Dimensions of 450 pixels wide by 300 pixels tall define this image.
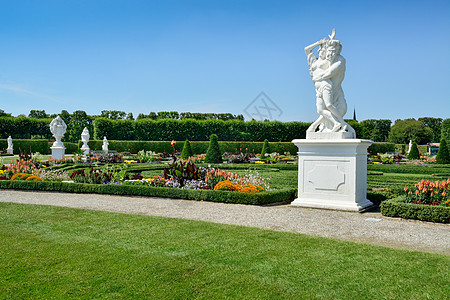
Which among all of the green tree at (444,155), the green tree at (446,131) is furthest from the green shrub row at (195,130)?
the green tree at (444,155)

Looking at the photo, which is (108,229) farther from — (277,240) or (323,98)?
(323,98)

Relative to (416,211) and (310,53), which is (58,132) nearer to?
(310,53)

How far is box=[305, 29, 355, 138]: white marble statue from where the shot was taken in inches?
274

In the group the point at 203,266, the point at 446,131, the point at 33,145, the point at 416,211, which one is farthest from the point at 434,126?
the point at 203,266

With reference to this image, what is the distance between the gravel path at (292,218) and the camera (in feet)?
15.5

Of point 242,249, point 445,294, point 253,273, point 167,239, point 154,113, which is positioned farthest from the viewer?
point 154,113

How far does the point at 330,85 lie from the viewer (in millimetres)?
7012

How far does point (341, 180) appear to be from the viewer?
267 inches

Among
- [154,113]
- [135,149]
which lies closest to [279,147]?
[135,149]

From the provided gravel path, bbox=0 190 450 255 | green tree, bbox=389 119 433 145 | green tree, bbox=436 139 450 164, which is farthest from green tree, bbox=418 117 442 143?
Answer: gravel path, bbox=0 190 450 255

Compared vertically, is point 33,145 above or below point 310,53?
below

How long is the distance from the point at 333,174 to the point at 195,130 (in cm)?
2905

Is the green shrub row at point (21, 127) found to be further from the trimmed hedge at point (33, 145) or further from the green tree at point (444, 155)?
the green tree at point (444, 155)

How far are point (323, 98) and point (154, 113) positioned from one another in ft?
126
